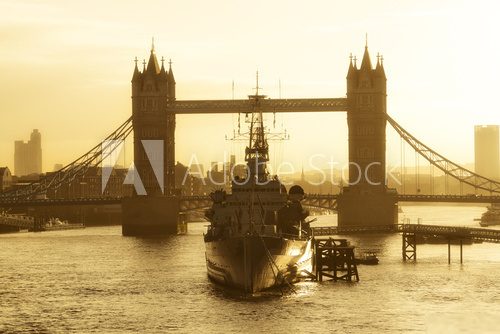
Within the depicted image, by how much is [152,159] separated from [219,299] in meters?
82.8

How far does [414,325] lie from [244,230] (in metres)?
17.0

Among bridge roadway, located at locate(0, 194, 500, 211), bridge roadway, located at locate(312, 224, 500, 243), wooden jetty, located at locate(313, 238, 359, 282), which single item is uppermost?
bridge roadway, located at locate(0, 194, 500, 211)

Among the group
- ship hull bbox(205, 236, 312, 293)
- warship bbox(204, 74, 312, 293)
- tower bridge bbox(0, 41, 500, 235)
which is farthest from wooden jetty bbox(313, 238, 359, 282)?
tower bridge bbox(0, 41, 500, 235)

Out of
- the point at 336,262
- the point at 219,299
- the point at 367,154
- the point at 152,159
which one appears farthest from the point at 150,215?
the point at 219,299

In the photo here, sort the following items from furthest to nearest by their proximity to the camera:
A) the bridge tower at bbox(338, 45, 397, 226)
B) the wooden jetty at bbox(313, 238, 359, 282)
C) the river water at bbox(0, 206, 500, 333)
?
the bridge tower at bbox(338, 45, 397, 226)
the wooden jetty at bbox(313, 238, 359, 282)
the river water at bbox(0, 206, 500, 333)

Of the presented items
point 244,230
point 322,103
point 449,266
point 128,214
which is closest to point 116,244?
point 128,214

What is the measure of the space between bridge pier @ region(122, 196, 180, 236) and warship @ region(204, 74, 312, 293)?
65.4 meters

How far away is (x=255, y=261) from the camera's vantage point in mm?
80562

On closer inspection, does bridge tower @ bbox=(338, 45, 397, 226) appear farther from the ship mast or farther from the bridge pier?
the ship mast

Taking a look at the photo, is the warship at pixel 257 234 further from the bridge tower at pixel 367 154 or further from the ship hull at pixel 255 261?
the bridge tower at pixel 367 154

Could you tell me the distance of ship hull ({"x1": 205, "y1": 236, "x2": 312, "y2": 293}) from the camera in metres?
80.5

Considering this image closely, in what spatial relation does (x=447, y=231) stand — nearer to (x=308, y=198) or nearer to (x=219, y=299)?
(x=219, y=299)

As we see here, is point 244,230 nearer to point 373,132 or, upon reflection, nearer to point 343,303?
point 343,303

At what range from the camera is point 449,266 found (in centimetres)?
10525
